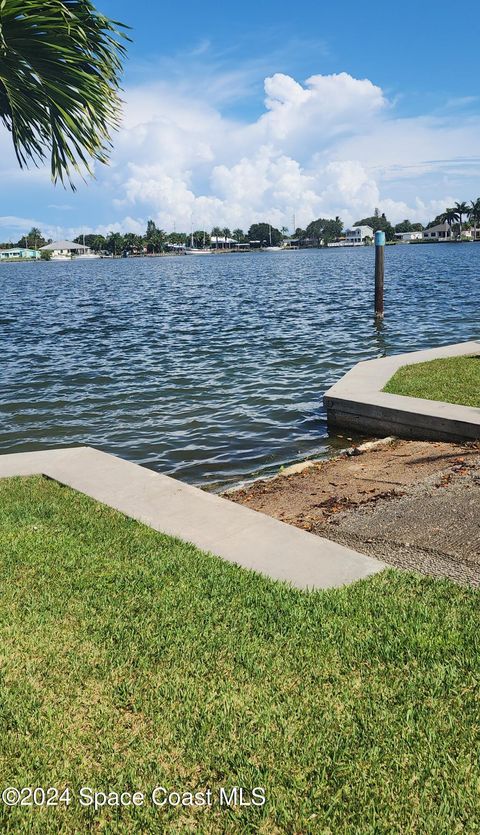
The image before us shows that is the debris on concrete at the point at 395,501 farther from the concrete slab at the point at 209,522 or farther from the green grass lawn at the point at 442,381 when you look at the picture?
the green grass lawn at the point at 442,381

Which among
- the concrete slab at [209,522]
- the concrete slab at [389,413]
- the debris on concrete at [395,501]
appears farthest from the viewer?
the concrete slab at [389,413]

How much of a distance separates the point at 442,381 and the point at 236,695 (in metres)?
8.71

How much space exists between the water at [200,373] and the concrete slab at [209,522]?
2058 mm

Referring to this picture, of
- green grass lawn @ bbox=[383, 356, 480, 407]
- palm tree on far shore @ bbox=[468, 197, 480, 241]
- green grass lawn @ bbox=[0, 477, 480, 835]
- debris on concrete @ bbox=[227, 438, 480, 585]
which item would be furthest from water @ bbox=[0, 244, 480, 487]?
palm tree on far shore @ bbox=[468, 197, 480, 241]

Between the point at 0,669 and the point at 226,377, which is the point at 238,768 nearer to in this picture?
the point at 0,669

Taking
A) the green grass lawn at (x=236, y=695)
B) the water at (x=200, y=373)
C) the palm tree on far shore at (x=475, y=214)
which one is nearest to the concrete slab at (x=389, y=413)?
the water at (x=200, y=373)

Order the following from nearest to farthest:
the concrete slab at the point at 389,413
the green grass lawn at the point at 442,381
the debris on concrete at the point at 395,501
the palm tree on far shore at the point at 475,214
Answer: the debris on concrete at the point at 395,501, the concrete slab at the point at 389,413, the green grass lawn at the point at 442,381, the palm tree on far shore at the point at 475,214

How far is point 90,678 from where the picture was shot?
3.63 m

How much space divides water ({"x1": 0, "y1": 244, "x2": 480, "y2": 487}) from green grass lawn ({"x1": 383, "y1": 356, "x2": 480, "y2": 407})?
56.9 inches

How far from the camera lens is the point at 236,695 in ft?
11.3

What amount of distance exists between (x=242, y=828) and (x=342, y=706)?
85 centimetres

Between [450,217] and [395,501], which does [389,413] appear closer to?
[395,501]

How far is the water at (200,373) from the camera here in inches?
432

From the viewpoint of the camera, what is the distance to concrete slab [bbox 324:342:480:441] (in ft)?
29.3
